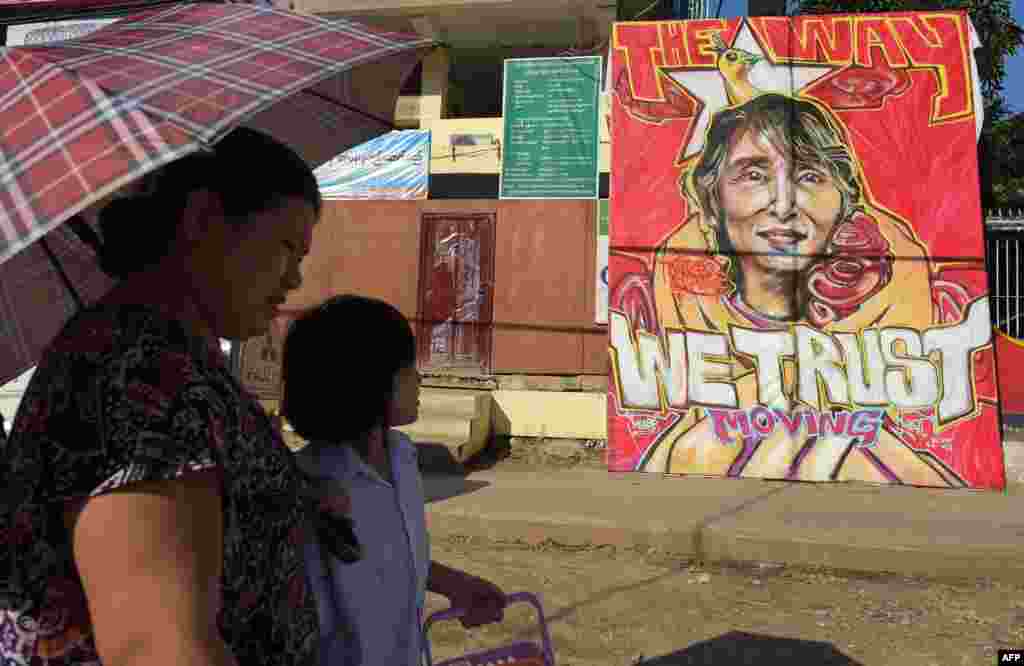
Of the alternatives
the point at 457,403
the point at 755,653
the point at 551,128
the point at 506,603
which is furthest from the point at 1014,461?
the point at 506,603

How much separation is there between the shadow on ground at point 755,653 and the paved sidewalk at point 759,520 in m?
1.46

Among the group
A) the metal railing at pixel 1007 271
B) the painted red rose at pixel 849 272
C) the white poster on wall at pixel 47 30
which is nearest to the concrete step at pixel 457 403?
the painted red rose at pixel 849 272

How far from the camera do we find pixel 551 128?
11.7 metres

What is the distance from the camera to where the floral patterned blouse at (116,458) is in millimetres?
825

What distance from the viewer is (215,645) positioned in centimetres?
82

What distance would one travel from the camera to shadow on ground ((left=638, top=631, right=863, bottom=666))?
348 cm

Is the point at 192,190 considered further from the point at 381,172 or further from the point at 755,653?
the point at 381,172

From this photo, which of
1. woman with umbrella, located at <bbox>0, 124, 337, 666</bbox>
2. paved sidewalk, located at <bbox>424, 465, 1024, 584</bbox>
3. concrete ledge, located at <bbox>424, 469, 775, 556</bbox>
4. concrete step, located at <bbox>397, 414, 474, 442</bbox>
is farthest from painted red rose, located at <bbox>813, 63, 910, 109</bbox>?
woman with umbrella, located at <bbox>0, 124, 337, 666</bbox>

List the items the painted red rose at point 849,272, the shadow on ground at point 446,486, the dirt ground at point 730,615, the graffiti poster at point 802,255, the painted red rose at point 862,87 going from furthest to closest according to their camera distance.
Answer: the painted red rose at point 862,87 → the painted red rose at point 849,272 → the graffiti poster at point 802,255 → the shadow on ground at point 446,486 → the dirt ground at point 730,615

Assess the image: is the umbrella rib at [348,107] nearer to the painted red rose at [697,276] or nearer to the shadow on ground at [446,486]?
the shadow on ground at [446,486]

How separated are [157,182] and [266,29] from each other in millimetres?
416

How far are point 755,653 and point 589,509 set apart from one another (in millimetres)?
2548

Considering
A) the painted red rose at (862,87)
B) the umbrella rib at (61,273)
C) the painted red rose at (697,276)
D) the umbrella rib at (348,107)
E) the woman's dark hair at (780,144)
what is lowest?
the umbrella rib at (61,273)

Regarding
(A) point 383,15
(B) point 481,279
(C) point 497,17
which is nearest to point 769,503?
(B) point 481,279
